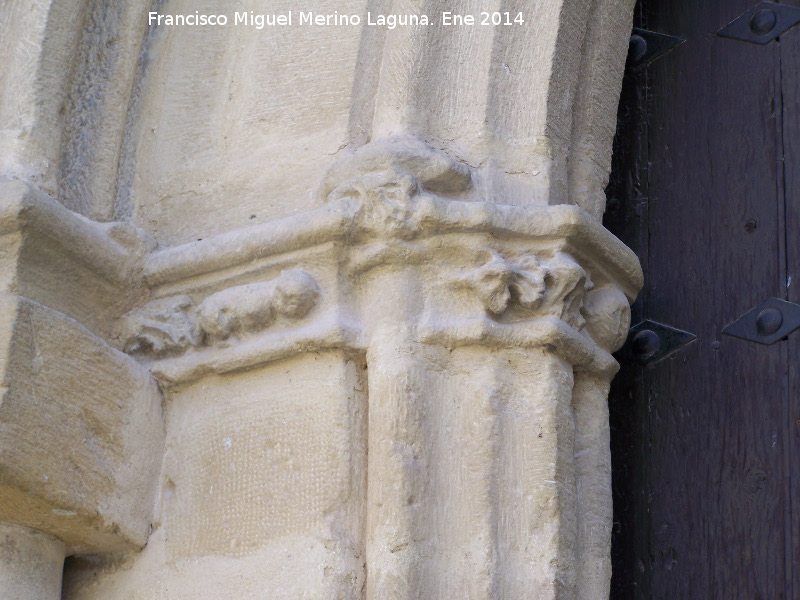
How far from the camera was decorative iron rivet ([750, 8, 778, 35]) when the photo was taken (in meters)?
1.99

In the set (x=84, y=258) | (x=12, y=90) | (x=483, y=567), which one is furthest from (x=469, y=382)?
(x=12, y=90)

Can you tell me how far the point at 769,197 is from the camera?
1874mm

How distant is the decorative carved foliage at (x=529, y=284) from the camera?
5.34ft

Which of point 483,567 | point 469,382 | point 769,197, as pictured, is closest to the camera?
point 483,567

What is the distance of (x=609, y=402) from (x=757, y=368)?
242 millimetres

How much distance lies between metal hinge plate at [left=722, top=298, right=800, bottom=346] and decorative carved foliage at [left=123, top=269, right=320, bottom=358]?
0.65m

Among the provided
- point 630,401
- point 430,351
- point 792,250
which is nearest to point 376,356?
point 430,351

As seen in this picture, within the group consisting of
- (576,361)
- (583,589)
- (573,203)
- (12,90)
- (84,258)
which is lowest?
(583,589)

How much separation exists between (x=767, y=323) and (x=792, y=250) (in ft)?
0.42

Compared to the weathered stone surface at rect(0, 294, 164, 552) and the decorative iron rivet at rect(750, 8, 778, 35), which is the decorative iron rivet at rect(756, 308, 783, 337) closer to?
the decorative iron rivet at rect(750, 8, 778, 35)

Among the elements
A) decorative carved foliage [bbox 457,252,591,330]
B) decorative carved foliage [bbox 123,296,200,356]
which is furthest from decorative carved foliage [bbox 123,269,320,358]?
decorative carved foliage [bbox 457,252,591,330]

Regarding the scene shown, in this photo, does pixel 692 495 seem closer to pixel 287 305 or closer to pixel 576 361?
pixel 576 361

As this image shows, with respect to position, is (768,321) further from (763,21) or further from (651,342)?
(763,21)

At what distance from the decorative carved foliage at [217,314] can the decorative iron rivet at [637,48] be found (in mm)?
808
